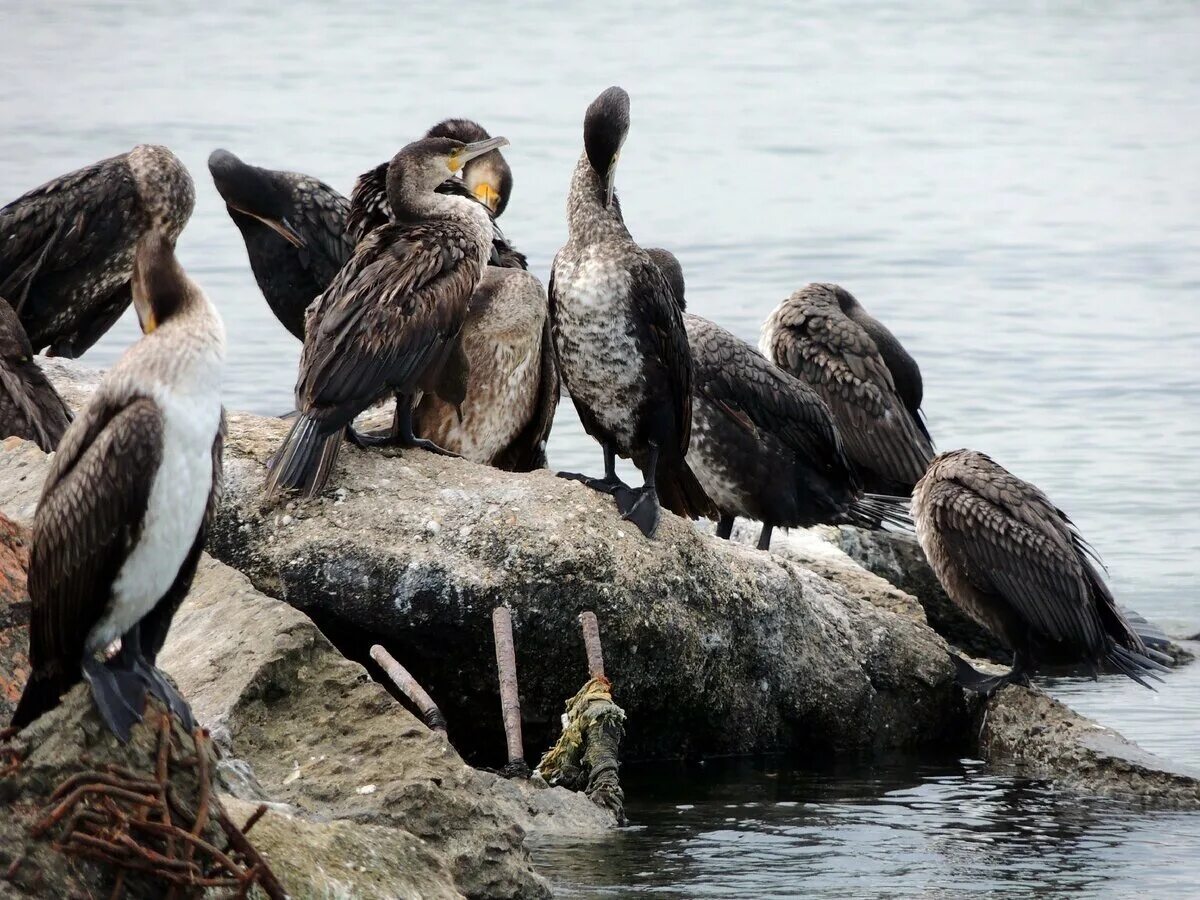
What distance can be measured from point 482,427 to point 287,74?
31655 mm

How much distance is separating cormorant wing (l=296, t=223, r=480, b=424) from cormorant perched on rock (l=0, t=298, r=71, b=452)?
3.39ft

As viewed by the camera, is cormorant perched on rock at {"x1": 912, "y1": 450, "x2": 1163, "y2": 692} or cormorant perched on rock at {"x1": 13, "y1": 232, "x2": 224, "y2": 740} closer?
cormorant perched on rock at {"x1": 13, "y1": 232, "x2": 224, "y2": 740}

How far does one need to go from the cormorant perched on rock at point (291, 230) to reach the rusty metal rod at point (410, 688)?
8.71 ft

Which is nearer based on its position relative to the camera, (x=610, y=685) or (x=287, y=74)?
(x=610, y=685)

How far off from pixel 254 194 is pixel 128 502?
4627 mm

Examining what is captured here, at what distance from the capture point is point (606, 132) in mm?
7992

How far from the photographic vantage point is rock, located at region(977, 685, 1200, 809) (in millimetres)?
7684

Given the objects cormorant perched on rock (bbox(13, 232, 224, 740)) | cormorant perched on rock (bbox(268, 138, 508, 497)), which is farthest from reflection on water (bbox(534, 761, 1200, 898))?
cormorant perched on rock (bbox(13, 232, 224, 740))

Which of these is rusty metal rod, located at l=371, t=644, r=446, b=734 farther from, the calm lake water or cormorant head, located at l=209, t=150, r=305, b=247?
cormorant head, located at l=209, t=150, r=305, b=247

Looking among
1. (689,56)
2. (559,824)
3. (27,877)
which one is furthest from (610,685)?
(689,56)

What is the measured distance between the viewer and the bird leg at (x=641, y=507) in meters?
7.62

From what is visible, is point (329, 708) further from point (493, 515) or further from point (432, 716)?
point (493, 515)

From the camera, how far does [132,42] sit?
43.4 meters

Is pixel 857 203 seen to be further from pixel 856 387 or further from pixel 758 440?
pixel 758 440
